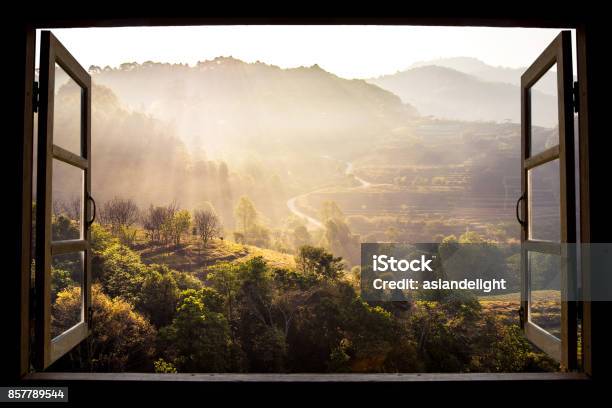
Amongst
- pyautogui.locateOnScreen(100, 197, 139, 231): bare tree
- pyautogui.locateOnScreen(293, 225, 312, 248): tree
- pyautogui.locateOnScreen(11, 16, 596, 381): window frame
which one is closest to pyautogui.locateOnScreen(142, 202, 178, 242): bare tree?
pyautogui.locateOnScreen(100, 197, 139, 231): bare tree

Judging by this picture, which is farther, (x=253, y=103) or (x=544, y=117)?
(x=253, y=103)

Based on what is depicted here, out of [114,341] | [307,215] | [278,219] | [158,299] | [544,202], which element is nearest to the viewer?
[544,202]

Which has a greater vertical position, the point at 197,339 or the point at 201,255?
the point at 201,255

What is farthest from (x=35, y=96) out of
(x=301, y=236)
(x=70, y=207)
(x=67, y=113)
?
(x=301, y=236)

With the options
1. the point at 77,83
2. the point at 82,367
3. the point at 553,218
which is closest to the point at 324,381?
the point at 553,218

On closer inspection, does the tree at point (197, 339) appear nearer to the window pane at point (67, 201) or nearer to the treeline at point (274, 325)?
the treeline at point (274, 325)

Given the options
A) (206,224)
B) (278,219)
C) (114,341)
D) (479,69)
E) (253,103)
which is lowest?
(114,341)

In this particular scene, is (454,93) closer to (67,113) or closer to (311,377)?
(67,113)
